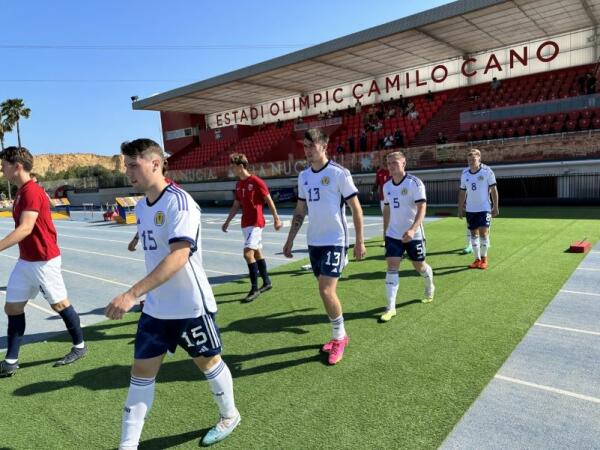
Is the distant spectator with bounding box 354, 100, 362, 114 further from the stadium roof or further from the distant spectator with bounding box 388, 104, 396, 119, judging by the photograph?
the distant spectator with bounding box 388, 104, 396, 119

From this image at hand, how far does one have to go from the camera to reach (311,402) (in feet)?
→ 11.0

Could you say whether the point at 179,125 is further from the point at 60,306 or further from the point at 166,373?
the point at 166,373

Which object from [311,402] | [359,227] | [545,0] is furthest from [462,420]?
[545,0]

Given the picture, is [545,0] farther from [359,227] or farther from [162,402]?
[162,402]

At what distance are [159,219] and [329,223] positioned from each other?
1.96 m

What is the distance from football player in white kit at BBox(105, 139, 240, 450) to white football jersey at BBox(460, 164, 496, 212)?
6.23 m

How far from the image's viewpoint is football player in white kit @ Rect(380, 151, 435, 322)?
17.0 ft

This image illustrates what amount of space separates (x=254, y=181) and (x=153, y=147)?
3.89 meters

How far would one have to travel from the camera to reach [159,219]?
252 centimetres

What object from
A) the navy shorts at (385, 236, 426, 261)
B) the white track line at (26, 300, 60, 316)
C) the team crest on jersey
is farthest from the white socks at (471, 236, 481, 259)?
the white track line at (26, 300, 60, 316)

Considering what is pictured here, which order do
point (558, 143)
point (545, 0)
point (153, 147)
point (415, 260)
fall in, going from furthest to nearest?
point (545, 0) → point (558, 143) → point (415, 260) → point (153, 147)

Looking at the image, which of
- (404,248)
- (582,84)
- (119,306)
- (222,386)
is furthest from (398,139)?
(119,306)

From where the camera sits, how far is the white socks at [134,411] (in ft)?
8.33

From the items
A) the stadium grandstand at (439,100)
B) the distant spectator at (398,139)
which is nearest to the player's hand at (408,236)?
the stadium grandstand at (439,100)
